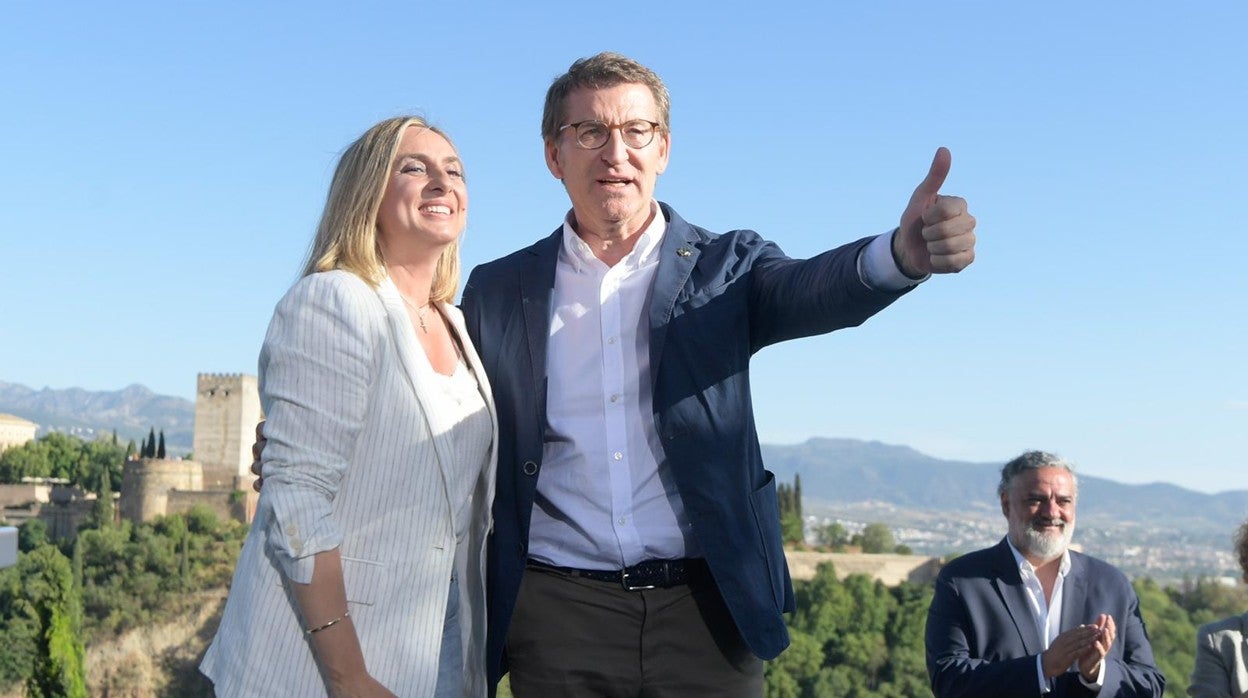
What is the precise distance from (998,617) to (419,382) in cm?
218

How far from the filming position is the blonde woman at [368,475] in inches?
102

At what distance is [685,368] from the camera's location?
9.50 feet

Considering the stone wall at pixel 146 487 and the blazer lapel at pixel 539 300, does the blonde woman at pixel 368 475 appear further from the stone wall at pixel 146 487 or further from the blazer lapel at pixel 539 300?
the stone wall at pixel 146 487

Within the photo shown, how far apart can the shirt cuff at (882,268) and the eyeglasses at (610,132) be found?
1.93ft

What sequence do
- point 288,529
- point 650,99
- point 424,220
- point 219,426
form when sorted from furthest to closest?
point 219,426
point 650,99
point 424,220
point 288,529

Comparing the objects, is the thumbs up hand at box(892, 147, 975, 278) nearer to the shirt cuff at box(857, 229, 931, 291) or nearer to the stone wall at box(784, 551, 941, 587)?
the shirt cuff at box(857, 229, 931, 291)

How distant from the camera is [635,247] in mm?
3062

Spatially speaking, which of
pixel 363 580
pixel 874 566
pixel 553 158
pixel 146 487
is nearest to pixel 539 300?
pixel 553 158

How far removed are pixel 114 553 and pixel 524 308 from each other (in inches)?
1837

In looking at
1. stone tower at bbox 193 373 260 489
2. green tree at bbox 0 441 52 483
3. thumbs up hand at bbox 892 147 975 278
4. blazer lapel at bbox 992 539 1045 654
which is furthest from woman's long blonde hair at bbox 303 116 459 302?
green tree at bbox 0 441 52 483

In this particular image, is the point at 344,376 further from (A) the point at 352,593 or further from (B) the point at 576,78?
(B) the point at 576,78

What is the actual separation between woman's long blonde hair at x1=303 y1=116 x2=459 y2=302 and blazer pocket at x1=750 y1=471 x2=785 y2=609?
32.9 inches

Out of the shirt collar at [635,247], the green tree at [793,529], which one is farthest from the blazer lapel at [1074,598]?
the green tree at [793,529]

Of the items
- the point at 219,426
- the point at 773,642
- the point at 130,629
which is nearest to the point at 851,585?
the point at 130,629
